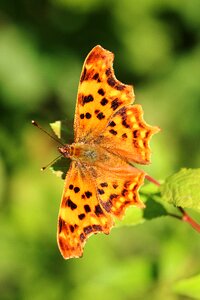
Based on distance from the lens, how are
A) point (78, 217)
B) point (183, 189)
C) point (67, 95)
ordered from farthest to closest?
point (67, 95)
point (78, 217)
point (183, 189)

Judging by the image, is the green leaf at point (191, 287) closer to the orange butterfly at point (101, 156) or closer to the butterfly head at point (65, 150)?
the orange butterfly at point (101, 156)

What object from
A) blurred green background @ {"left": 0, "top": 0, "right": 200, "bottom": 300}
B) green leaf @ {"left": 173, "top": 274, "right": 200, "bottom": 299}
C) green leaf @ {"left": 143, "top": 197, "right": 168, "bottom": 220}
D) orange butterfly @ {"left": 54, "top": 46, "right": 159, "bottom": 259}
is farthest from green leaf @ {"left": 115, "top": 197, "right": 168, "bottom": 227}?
blurred green background @ {"left": 0, "top": 0, "right": 200, "bottom": 300}

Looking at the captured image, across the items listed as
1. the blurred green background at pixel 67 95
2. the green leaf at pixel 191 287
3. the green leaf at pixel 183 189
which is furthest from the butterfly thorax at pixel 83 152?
the blurred green background at pixel 67 95

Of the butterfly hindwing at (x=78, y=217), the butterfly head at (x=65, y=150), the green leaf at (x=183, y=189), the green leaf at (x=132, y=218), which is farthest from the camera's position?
the green leaf at (x=132, y=218)

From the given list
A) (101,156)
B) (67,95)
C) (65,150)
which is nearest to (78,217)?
(65,150)

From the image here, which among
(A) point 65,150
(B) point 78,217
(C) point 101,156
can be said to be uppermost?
(C) point 101,156

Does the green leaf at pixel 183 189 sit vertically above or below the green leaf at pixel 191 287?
above

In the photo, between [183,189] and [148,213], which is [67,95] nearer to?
[148,213]
